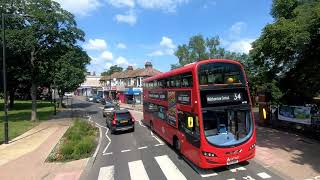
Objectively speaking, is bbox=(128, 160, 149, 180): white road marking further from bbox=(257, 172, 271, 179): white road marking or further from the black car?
the black car

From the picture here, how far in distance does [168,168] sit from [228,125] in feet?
10.2

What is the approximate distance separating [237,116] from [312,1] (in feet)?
28.1

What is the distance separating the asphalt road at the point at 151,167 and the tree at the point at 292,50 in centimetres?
652

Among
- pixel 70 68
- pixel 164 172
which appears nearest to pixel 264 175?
pixel 164 172

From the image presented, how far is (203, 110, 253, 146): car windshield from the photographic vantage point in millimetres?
12337

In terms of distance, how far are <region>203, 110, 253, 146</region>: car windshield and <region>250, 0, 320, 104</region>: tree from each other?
5.25 meters

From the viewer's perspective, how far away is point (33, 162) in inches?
607

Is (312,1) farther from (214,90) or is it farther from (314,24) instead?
(214,90)

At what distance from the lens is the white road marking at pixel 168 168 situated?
1234cm

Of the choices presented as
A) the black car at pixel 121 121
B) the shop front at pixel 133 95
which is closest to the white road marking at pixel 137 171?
the black car at pixel 121 121

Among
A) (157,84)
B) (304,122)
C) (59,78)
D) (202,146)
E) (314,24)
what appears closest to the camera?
(202,146)

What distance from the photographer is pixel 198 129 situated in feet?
39.9

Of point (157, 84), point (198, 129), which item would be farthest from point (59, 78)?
point (198, 129)

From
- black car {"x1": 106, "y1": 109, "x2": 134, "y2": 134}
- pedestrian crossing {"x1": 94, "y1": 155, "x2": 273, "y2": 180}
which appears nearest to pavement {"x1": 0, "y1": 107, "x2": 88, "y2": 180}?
pedestrian crossing {"x1": 94, "y1": 155, "x2": 273, "y2": 180}
